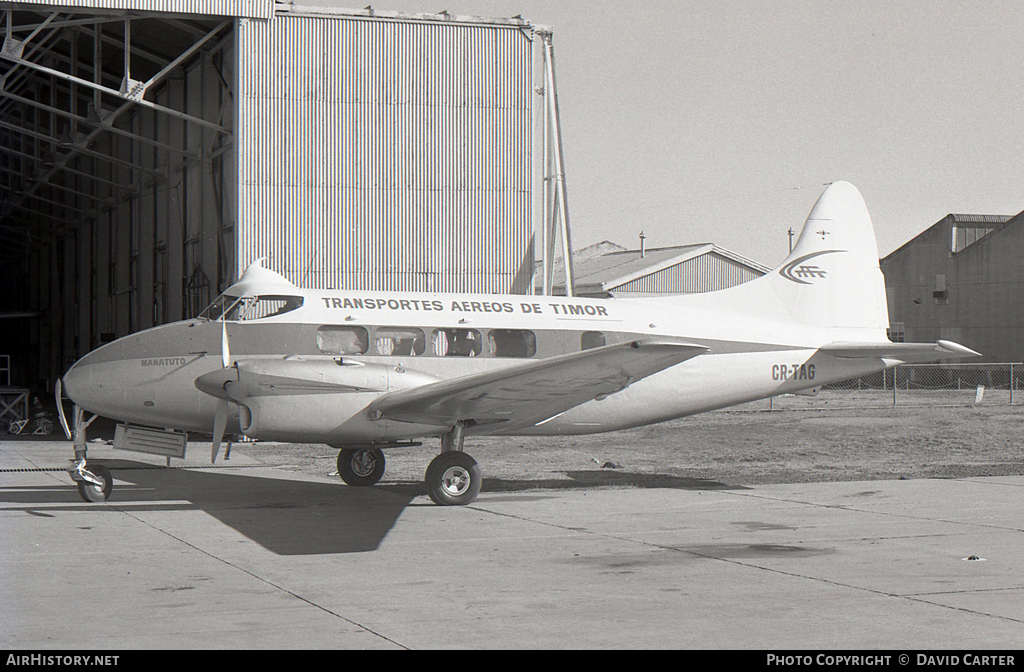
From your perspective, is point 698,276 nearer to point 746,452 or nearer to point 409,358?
point 746,452

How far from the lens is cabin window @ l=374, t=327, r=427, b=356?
15344 millimetres

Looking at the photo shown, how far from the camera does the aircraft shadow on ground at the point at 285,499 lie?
12266 millimetres

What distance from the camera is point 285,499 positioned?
51.7ft

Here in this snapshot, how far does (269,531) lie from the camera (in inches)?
493

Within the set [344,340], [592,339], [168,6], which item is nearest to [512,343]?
[592,339]

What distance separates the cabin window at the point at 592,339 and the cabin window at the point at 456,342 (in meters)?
1.68

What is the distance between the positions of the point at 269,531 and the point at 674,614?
238 inches

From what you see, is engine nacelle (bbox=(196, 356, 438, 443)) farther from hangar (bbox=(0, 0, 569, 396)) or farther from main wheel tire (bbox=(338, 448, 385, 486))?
hangar (bbox=(0, 0, 569, 396))

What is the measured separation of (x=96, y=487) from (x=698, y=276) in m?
58.4

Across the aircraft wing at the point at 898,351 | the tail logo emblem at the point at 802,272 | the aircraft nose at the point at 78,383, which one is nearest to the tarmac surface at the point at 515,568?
the aircraft nose at the point at 78,383

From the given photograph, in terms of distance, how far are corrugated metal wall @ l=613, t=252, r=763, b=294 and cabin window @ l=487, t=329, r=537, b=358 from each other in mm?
52551

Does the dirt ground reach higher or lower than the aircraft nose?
lower

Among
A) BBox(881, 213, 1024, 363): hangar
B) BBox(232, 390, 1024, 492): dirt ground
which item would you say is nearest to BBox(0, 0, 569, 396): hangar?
BBox(232, 390, 1024, 492): dirt ground

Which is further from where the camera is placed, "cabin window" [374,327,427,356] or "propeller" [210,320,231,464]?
"cabin window" [374,327,427,356]
